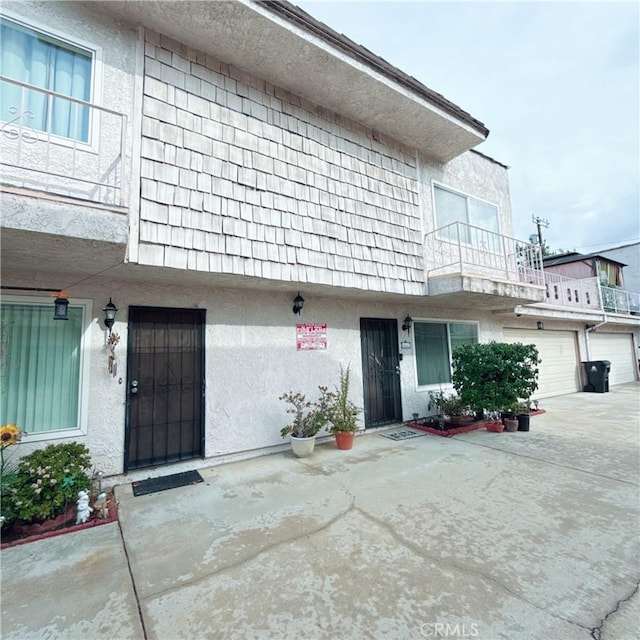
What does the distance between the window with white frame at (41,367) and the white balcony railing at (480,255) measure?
603cm

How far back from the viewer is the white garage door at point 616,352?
12.6 meters

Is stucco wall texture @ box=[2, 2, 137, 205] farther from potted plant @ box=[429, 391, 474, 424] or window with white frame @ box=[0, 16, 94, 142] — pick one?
potted plant @ box=[429, 391, 474, 424]

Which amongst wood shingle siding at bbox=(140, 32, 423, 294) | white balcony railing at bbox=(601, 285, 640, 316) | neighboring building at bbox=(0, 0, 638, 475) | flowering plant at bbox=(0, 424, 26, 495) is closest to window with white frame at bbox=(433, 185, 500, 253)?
neighboring building at bbox=(0, 0, 638, 475)

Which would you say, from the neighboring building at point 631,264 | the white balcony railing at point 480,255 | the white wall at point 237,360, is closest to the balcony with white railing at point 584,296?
the white balcony railing at point 480,255

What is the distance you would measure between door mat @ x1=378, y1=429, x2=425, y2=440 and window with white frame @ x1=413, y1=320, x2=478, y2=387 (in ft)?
4.06

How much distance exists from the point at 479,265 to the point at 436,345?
81.9 inches

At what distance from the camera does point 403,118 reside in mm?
6047

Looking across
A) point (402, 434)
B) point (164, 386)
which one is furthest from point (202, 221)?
point (402, 434)

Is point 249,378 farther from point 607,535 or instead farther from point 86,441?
point 607,535

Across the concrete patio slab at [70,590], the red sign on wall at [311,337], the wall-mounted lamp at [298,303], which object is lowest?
the concrete patio slab at [70,590]

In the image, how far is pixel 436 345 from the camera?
7.74 meters

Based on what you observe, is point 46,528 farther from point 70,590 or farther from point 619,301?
point 619,301

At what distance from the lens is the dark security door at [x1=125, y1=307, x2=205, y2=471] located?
427cm

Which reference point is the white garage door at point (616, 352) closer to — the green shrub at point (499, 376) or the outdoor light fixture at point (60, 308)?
the green shrub at point (499, 376)
